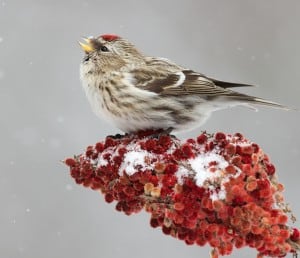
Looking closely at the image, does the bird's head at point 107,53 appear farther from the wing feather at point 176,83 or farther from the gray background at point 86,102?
the gray background at point 86,102

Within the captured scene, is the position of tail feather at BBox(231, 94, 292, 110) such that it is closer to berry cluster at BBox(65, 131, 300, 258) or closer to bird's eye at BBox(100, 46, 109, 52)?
berry cluster at BBox(65, 131, 300, 258)

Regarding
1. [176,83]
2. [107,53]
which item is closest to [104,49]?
[107,53]

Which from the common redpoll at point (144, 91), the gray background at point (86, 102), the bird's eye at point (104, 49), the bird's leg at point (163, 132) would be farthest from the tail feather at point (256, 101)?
the gray background at point (86, 102)

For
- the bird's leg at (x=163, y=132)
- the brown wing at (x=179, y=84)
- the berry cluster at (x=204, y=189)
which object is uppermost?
the brown wing at (x=179, y=84)

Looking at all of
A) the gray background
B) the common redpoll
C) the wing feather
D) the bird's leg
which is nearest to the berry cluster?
the bird's leg

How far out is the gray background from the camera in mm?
10953

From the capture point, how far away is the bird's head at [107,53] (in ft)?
17.6

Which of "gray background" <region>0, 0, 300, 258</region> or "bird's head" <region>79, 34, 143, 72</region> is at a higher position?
"gray background" <region>0, 0, 300, 258</region>

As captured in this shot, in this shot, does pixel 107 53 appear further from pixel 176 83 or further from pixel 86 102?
pixel 86 102

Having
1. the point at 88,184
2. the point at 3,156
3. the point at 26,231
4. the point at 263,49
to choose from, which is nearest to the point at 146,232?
the point at 26,231

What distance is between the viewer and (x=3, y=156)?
37.7 feet

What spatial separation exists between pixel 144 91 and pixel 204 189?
1.52 meters

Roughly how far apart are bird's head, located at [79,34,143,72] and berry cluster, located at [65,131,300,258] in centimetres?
123

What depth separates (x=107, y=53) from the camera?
5402mm
